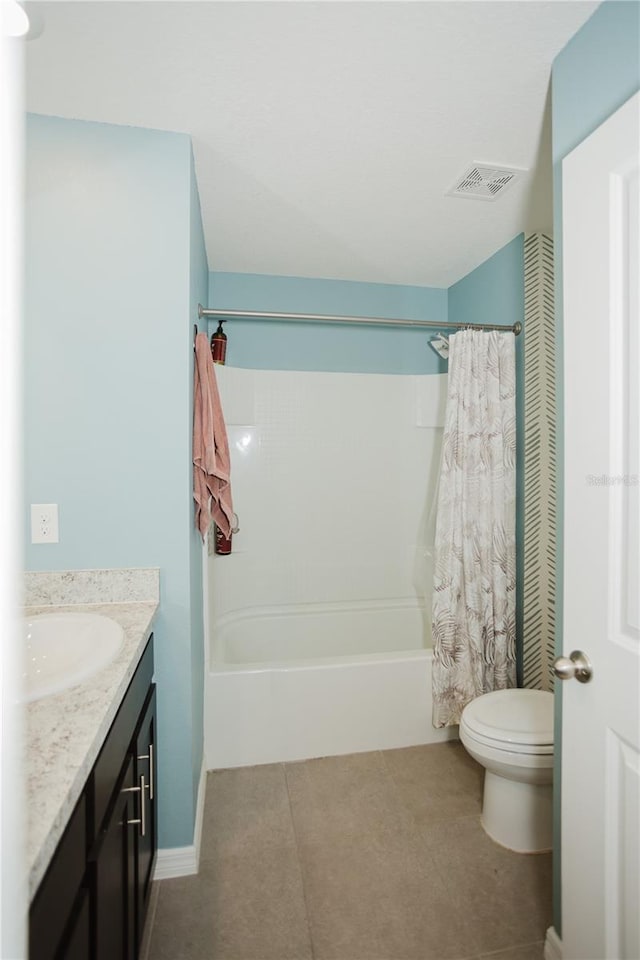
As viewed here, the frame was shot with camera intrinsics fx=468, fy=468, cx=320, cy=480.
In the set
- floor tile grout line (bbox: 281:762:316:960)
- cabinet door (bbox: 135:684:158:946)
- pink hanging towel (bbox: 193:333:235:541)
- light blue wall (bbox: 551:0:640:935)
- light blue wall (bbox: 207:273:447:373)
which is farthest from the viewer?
light blue wall (bbox: 207:273:447:373)

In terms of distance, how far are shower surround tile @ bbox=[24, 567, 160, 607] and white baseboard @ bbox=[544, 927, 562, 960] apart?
1.45m

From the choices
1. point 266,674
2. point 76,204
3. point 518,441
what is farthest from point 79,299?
point 518,441

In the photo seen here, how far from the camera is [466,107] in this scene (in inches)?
55.0

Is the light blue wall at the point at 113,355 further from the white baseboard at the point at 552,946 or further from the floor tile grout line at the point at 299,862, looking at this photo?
the white baseboard at the point at 552,946

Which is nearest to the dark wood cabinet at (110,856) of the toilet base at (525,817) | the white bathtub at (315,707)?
the white bathtub at (315,707)

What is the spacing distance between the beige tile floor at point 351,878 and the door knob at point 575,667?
89 cm

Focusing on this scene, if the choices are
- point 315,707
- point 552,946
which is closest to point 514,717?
point 552,946

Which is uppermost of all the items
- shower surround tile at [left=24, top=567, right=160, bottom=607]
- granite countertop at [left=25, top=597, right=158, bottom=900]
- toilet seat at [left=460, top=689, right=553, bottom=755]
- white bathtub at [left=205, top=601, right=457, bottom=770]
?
shower surround tile at [left=24, top=567, right=160, bottom=607]

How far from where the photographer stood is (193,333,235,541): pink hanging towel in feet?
5.38

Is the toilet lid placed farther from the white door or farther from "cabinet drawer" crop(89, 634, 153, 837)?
"cabinet drawer" crop(89, 634, 153, 837)

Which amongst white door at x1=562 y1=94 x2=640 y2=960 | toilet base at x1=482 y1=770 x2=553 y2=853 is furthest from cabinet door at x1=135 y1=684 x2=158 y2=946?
toilet base at x1=482 y1=770 x2=553 y2=853

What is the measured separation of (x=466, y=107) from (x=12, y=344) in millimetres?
1644

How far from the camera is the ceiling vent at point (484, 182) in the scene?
171 centimetres

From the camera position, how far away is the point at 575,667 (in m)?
1.07
